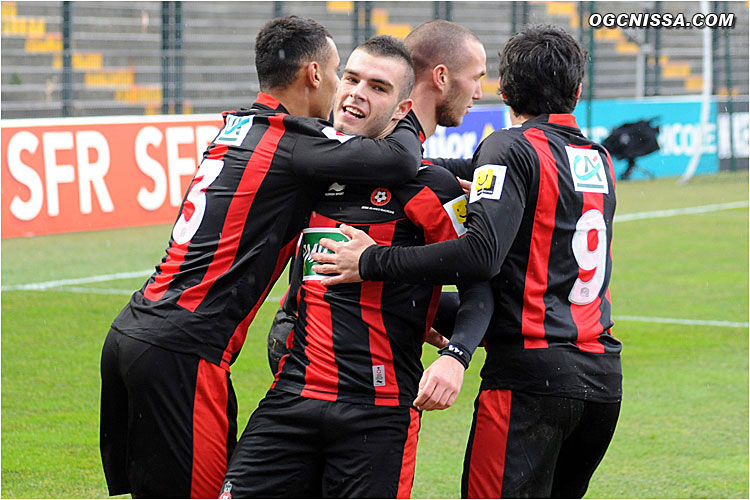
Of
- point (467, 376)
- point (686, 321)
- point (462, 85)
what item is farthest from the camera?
point (686, 321)

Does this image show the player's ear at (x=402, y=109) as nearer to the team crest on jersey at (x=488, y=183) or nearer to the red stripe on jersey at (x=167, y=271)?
Answer: the team crest on jersey at (x=488, y=183)

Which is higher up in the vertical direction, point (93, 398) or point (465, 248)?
point (465, 248)

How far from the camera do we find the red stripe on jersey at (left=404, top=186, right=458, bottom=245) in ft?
9.92

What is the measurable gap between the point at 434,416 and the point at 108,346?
300 centimetres

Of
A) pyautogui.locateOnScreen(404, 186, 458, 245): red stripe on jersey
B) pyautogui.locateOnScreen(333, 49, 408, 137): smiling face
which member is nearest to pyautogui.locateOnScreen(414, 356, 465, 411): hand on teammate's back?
pyautogui.locateOnScreen(404, 186, 458, 245): red stripe on jersey

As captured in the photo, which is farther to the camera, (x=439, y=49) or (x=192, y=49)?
(x=192, y=49)

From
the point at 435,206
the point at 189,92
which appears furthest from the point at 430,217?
the point at 189,92

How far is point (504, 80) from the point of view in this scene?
125 inches

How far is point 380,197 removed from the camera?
3076 millimetres

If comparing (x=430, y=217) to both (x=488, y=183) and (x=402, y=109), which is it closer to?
(x=488, y=183)

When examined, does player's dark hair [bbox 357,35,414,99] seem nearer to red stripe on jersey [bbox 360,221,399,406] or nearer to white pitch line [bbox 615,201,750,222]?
red stripe on jersey [bbox 360,221,399,406]

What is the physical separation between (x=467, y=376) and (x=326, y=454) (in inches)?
158

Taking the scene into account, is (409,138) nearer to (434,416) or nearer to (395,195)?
(395,195)

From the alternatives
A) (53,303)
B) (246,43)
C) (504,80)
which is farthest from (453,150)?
(504,80)
